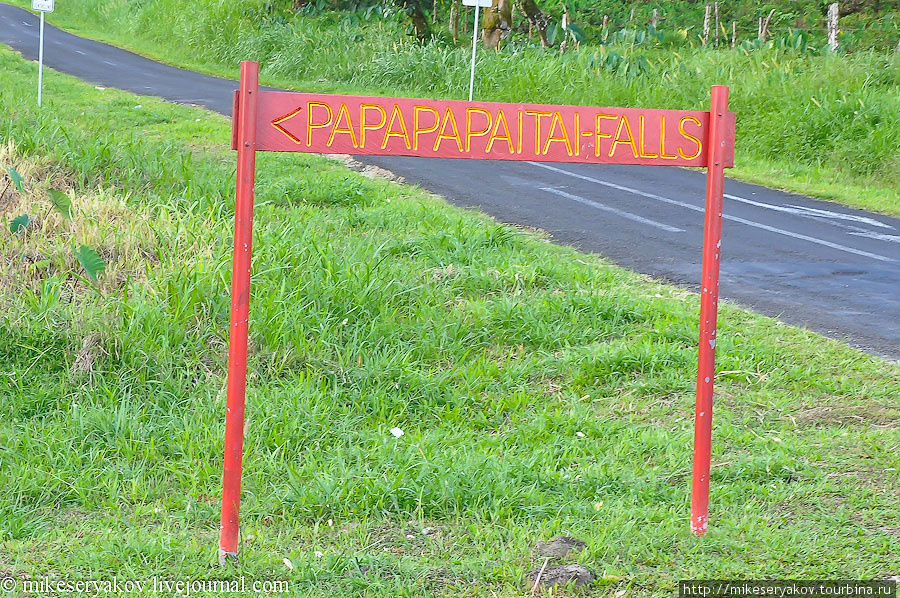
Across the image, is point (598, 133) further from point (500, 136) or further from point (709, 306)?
point (709, 306)

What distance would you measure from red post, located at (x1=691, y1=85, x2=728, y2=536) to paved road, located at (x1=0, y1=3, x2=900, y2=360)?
236cm

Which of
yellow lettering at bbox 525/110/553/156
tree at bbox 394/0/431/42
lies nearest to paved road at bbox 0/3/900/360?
yellow lettering at bbox 525/110/553/156

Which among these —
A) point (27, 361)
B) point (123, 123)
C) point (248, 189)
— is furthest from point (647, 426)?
point (123, 123)

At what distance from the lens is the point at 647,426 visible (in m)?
4.51

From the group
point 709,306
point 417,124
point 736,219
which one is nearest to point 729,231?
point 736,219

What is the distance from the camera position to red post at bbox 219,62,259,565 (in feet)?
10.1

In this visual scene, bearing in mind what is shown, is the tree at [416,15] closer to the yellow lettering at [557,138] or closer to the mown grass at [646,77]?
the mown grass at [646,77]

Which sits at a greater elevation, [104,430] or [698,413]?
[698,413]

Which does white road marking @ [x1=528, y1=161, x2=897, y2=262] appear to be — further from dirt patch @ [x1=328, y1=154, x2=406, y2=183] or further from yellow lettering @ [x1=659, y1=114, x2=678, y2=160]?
yellow lettering @ [x1=659, y1=114, x2=678, y2=160]

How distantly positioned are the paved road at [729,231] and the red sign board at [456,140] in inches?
97.5

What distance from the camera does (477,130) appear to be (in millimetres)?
3354

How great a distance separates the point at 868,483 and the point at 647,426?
0.95 metres

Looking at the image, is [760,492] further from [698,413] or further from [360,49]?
[360,49]

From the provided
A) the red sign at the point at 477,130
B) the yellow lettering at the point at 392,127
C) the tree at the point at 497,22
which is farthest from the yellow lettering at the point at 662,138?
the tree at the point at 497,22
